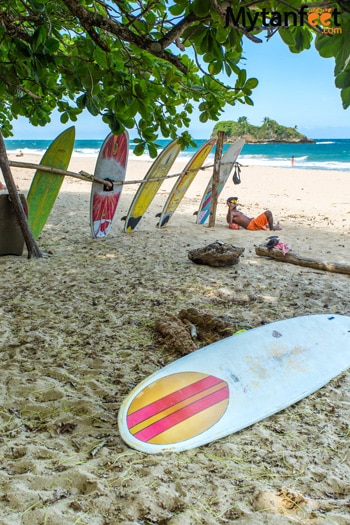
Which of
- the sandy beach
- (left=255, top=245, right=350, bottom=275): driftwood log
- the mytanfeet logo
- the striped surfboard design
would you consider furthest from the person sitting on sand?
the mytanfeet logo

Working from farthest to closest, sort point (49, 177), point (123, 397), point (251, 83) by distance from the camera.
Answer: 1. point (49, 177)
2. point (251, 83)
3. point (123, 397)

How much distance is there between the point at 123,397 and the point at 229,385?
58 cm

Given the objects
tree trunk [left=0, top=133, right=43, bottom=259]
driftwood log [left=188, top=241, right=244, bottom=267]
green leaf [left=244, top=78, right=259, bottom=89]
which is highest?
green leaf [left=244, top=78, right=259, bottom=89]

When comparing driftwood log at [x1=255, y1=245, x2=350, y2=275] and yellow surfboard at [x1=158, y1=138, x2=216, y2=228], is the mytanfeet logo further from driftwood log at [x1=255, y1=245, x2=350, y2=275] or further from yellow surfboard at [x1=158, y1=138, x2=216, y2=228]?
yellow surfboard at [x1=158, y1=138, x2=216, y2=228]

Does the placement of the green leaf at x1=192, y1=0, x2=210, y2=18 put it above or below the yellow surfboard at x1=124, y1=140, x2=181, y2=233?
above

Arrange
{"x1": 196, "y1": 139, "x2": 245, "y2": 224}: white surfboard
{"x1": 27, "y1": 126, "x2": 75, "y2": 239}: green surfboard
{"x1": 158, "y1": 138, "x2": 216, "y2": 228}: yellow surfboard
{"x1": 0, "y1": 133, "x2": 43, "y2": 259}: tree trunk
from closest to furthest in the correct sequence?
1. {"x1": 0, "y1": 133, "x2": 43, "y2": 259}: tree trunk
2. {"x1": 27, "y1": 126, "x2": 75, "y2": 239}: green surfboard
3. {"x1": 158, "y1": 138, "x2": 216, "y2": 228}: yellow surfboard
4. {"x1": 196, "y1": 139, "x2": 245, "y2": 224}: white surfboard

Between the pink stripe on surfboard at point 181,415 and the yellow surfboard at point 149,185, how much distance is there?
4239 millimetres

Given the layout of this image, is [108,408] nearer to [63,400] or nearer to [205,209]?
[63,400]

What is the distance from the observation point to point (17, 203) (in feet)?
14.3

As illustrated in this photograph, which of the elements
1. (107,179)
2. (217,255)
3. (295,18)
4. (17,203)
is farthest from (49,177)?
(295,18)

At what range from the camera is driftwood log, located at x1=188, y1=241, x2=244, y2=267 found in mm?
4461

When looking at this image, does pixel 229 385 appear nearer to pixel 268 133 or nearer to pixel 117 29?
pixel 117 29

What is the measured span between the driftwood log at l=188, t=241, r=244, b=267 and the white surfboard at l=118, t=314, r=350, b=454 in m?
1.69

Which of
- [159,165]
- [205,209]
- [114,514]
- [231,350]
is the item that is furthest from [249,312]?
[205,209]
